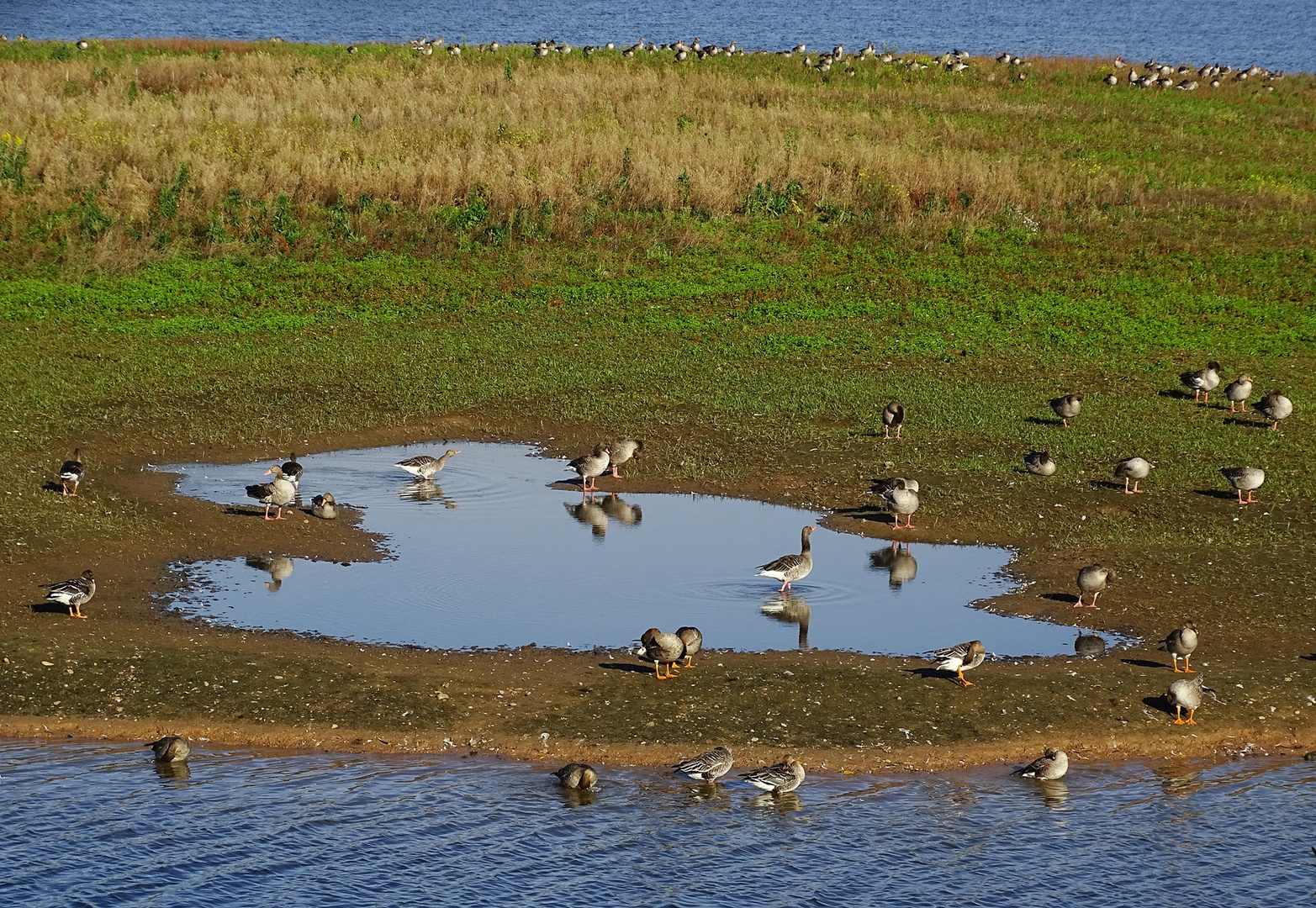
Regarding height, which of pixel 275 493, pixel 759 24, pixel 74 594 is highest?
pixel 759 24

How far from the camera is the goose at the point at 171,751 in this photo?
16156 millimetres

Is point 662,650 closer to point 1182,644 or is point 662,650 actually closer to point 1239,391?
point 1182,644

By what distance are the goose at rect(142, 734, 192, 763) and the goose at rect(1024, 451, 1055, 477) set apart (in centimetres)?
→ 1643

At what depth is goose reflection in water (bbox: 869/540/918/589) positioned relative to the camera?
896 inches

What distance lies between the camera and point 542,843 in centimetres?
1481

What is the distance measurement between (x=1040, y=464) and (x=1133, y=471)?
164cm

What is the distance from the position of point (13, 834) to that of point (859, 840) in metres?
8.38

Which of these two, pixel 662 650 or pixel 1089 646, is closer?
pixel 662 650


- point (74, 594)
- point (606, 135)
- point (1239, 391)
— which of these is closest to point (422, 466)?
point (74, 594)

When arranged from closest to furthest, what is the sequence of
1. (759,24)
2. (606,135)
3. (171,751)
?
(171,751) < (606,135) < (759,24)

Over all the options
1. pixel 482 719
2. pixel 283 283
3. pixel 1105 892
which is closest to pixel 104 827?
pixel 482 719

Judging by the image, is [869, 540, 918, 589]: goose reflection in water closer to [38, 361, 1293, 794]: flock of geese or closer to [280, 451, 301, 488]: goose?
[38, 361, 1293, 794]: flock of geese

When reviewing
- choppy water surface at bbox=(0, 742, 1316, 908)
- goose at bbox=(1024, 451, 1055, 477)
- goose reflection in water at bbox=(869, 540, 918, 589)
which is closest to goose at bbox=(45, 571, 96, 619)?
choppy water surface at bbox=(0, 742, 1316, 908)

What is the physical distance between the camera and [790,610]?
21.3 metres
